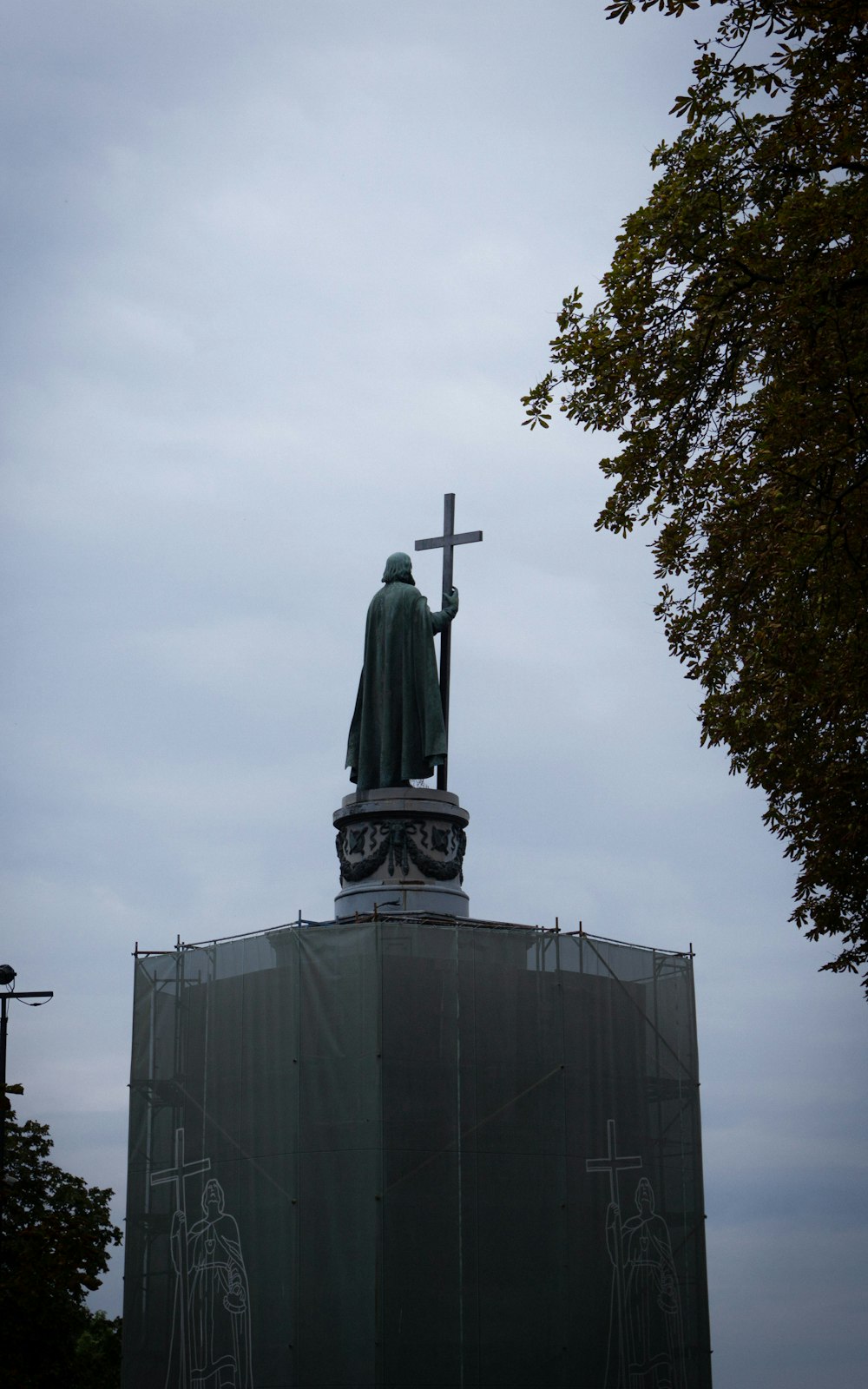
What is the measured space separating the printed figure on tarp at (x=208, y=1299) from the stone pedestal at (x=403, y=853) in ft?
11.0

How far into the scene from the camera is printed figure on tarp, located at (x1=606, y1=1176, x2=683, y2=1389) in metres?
17.9

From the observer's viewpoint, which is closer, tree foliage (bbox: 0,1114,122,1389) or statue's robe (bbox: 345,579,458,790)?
statue's robe (bbox: 345,579,458,790)

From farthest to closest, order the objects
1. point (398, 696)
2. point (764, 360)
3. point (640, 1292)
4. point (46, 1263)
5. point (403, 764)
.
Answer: point (46, 1263) → point (398, 696) → point (403, 764) → point (640, 1292) → point (764, 360)

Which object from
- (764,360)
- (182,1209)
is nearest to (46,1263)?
(182,1209)

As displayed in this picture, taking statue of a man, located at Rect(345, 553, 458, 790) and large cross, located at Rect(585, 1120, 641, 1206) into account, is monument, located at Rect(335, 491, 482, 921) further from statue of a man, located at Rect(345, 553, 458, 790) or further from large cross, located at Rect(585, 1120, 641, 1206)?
large cross, located at Rect(585, 1120, 641, 1206)

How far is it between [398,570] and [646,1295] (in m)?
8.72

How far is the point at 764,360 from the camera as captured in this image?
12.2 meters

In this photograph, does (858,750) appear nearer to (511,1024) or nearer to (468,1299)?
(511,1024)

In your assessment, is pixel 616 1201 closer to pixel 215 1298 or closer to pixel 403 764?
pixel 215 1298

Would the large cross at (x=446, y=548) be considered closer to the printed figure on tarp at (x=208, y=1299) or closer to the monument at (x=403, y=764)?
the monument at (x=403, y=764)

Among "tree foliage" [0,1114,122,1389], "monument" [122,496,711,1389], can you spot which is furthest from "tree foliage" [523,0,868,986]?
"tree foliage" [0,1114,122,1389]

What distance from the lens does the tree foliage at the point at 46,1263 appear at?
24531 mm

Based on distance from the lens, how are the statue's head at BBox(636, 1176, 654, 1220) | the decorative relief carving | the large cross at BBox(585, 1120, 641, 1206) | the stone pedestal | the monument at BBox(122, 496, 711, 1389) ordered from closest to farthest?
the monument at BBox(122, 496, 711, 1389) < the large cross at BBox(585, 1120, 641, 1206) < the statue's head at BBox(636, 1176, 654, 1220) < the stone pedestal < the decorative relief carving

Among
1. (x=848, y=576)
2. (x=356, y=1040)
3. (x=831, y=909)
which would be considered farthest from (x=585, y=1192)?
(x=848, y=576)
